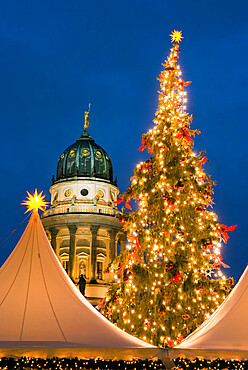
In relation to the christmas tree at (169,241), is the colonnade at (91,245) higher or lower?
higher

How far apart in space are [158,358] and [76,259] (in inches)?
1908

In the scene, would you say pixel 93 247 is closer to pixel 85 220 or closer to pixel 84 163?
pixel 85 220

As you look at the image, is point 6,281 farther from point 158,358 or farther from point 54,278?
point 158,358

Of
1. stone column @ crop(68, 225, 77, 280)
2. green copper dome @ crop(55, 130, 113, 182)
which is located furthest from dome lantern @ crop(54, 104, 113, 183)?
stone column @ crop(68, 225, 77, 280)

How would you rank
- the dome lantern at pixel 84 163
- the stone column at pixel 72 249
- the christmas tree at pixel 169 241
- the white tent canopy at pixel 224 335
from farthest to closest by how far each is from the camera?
the dome lantern at pixel 84 163 < the stone column at pixel 72 249 < the christmas tree at pixel 169 241 < the white tent canopy at pixel 224 335

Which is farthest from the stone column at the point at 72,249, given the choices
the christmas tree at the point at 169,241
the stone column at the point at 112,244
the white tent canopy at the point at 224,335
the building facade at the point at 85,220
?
the white tent canopy at the point at 224,335

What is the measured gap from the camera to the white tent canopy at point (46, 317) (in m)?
12.6

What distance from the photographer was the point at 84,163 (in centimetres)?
6444

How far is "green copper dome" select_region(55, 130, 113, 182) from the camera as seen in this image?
6440 centimetres

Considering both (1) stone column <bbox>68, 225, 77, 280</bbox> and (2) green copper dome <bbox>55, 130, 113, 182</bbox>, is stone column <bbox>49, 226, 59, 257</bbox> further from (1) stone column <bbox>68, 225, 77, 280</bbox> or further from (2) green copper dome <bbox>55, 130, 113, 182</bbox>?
(2) green copper dome <bbox>55, 130, 113, 182</bbox>

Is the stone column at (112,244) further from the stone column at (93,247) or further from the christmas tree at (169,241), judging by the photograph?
the christmas tree at (169,241)

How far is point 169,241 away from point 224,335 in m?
4.80

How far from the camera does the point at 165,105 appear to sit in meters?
18.6

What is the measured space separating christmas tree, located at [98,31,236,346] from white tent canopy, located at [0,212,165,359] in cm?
279
